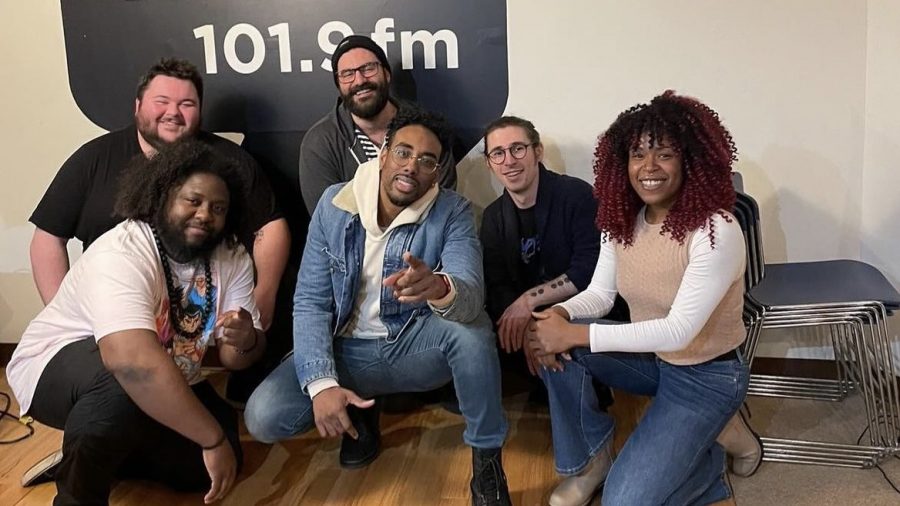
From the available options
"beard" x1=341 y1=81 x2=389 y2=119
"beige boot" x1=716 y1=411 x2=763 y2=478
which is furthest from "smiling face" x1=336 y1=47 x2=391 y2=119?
"beige boot" x1=716 y1=411 x2=763 y2=478

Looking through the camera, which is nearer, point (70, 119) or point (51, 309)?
point (51, 309)

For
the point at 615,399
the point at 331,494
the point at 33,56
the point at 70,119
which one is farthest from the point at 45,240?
the point at 615,399

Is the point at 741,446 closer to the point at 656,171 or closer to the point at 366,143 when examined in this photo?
the point at 656,171

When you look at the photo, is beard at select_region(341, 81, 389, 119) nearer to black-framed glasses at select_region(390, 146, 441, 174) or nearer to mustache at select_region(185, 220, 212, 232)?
black-framed glasses at select_region(390, 146, 441, 174)

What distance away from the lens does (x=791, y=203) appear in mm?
2760

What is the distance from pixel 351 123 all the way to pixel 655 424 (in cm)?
141

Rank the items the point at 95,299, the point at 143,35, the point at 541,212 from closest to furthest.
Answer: the point at 95,299 < the point at 541,212 < the point at 143,35

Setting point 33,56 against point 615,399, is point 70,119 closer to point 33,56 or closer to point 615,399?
point 33,56

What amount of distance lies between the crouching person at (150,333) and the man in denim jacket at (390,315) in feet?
0.58

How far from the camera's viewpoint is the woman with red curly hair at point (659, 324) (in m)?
1.86

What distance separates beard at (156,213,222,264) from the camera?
79.0 inches

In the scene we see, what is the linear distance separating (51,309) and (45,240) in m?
0.64

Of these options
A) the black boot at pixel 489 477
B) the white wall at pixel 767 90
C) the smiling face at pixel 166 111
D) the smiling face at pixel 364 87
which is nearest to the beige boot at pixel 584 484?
the black boot at pixel 489 477

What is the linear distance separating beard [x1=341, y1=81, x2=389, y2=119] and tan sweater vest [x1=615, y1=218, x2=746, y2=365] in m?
1.06
